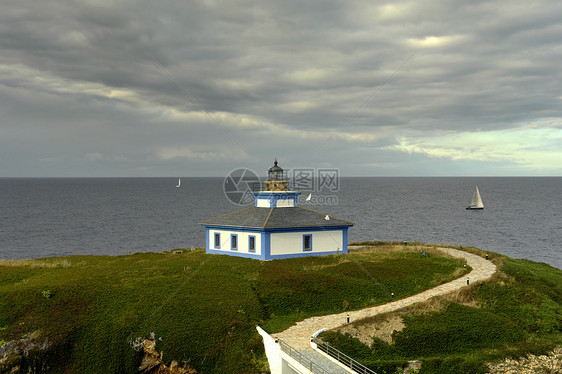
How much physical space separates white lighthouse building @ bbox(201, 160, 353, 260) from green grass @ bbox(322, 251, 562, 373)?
15.8m

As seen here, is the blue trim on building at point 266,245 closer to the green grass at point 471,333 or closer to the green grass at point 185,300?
the green grass at point 185,300

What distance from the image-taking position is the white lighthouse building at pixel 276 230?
133 feet

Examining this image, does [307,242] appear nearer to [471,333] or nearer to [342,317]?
[342,317]

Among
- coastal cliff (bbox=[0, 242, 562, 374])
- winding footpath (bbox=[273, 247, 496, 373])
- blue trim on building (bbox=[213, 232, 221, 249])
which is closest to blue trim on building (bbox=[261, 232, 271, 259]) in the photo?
coastal cliff (bbox=[0, 242, 562, 374])

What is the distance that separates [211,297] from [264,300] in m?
3.78

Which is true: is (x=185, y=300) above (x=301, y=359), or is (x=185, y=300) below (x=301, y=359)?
above

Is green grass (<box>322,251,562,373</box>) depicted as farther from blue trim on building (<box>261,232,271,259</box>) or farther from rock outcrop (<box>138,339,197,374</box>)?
blue trim on building (<box>261,232,271,259</box>)

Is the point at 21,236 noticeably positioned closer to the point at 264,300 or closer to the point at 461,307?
the point at 264,300

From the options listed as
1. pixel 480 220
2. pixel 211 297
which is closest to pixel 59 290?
pixel 211 297

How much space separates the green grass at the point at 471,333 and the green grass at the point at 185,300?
389cm

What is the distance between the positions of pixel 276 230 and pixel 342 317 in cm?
1504

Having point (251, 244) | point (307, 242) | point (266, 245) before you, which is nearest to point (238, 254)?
point (251, 244)

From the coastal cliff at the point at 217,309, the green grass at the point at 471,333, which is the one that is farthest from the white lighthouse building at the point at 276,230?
the green grass at the point at 471,333

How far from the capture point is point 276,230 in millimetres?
40281
